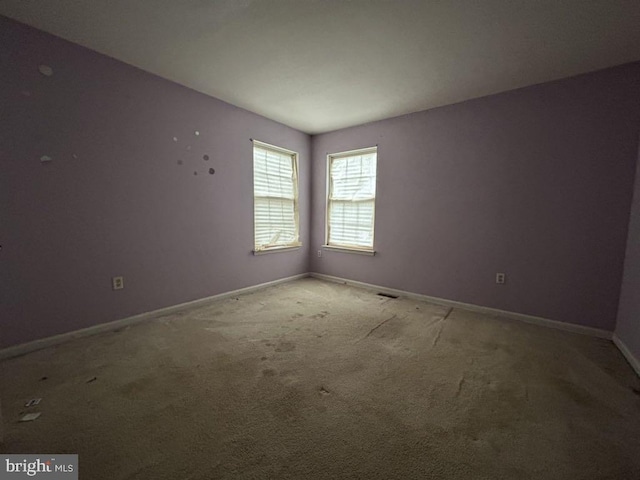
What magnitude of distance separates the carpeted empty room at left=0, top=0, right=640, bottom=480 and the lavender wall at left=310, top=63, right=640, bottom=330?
2 cm

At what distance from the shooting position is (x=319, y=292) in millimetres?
3781

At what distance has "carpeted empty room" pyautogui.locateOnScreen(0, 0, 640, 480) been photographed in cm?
131

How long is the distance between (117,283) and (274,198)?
2272 mm

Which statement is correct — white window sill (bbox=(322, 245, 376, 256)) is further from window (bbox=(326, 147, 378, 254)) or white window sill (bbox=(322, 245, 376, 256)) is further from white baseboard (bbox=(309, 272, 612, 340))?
white baseboard (bbox=(309, 272, 612, 340))

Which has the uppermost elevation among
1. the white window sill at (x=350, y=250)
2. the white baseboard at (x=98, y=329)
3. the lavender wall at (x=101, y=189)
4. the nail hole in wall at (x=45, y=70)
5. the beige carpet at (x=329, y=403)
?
the nail hole in wall at (x=45, y=70)

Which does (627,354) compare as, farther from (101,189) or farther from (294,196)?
(101,189)

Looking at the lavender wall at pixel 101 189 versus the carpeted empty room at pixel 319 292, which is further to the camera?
the lavender wall at pixel 101 189

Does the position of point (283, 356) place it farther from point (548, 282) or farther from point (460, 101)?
point (460, 101)

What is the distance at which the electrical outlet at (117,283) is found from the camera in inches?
96.2

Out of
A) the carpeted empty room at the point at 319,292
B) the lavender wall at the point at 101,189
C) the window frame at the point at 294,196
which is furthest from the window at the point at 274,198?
the lavender wall at the point at 101,189

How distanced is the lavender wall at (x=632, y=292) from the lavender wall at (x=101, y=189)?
4.03 meters

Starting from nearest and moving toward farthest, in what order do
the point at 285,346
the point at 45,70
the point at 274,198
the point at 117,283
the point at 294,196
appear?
1. the point at 45,70
2. the point at 285,346
3. the point at 117,283
4. the point at 274,198
5. the point at 294,196

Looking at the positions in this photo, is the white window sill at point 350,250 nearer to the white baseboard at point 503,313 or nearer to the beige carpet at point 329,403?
the white baseboard at point 503,313

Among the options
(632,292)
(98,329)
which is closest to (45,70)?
(98,329)
